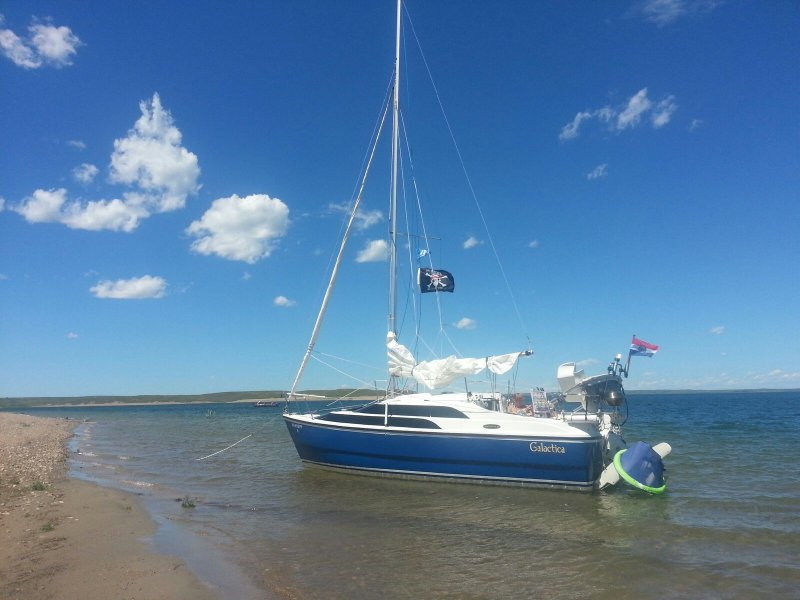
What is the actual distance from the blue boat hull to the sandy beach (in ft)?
24.2

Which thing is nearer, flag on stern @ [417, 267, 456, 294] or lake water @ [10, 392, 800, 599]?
lake water @ [10, 392, 800, 599]

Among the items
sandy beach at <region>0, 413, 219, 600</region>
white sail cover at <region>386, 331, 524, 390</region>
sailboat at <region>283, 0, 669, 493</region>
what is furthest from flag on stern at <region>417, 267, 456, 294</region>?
sandy beach at <region>0, 413, 219, 600</region>

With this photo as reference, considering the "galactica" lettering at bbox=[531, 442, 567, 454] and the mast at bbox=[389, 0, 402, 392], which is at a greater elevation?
the mast at bbox=[389, 0, 402, 392]

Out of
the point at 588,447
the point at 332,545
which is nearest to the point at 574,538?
the point at 588,447

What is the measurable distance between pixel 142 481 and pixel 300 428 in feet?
20.7

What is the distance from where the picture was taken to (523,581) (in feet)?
29.6

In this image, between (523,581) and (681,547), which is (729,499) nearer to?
(681,547)

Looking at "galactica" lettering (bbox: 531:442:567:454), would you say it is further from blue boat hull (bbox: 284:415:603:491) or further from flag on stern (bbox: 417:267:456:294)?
flag on stern (bbox: 417:267:456:294)

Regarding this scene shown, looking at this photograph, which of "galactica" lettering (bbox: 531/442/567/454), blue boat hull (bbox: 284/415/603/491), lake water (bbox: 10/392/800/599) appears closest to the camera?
lake water (bbox: 10/392/800/599)

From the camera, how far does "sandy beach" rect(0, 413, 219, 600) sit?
7586 millimetres

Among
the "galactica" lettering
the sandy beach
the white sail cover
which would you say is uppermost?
the white sail cover

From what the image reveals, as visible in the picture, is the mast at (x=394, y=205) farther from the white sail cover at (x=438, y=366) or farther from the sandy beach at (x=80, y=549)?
the sandy beach at (x=80, y=549)

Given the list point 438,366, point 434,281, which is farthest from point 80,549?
point 434,281

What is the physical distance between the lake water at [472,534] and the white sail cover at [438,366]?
4096mm
